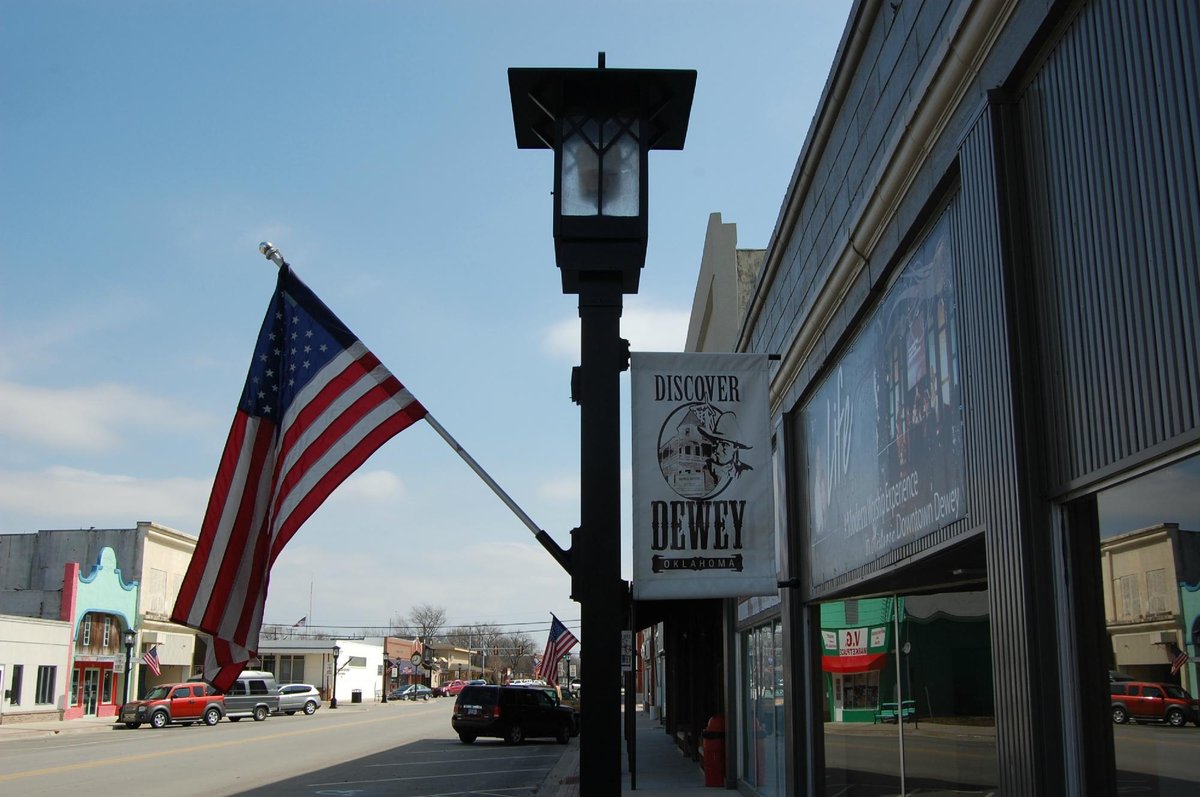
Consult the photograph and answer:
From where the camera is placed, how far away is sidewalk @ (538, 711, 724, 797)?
1764 cm

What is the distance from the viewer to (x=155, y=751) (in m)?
26.5

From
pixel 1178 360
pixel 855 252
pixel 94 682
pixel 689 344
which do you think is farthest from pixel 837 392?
pixel 94 682

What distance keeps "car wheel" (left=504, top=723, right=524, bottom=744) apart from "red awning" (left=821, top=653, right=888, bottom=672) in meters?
25.5

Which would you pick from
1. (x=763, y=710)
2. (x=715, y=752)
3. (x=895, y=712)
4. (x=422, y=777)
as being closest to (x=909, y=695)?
(x=895, y=712)

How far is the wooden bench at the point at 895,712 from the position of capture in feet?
24.5

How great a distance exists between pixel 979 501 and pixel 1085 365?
110 centimetres

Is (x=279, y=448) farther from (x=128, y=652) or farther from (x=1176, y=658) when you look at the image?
(x=128, y=652)

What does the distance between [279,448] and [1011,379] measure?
12.0 feet

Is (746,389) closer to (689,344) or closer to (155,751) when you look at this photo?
(689,344)

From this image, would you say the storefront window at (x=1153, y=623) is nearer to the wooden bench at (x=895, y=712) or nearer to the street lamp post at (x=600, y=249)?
the street lamp post at (x=600, y=249)

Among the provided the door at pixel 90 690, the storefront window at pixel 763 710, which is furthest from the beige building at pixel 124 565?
the storefront window at pixel 763 710

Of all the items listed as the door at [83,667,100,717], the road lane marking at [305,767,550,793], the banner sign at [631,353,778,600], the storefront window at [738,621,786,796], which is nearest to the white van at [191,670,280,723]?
the door at [83,667,100,717]

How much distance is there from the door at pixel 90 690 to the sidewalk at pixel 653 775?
2800cm

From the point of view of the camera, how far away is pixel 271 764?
77.6 feet
